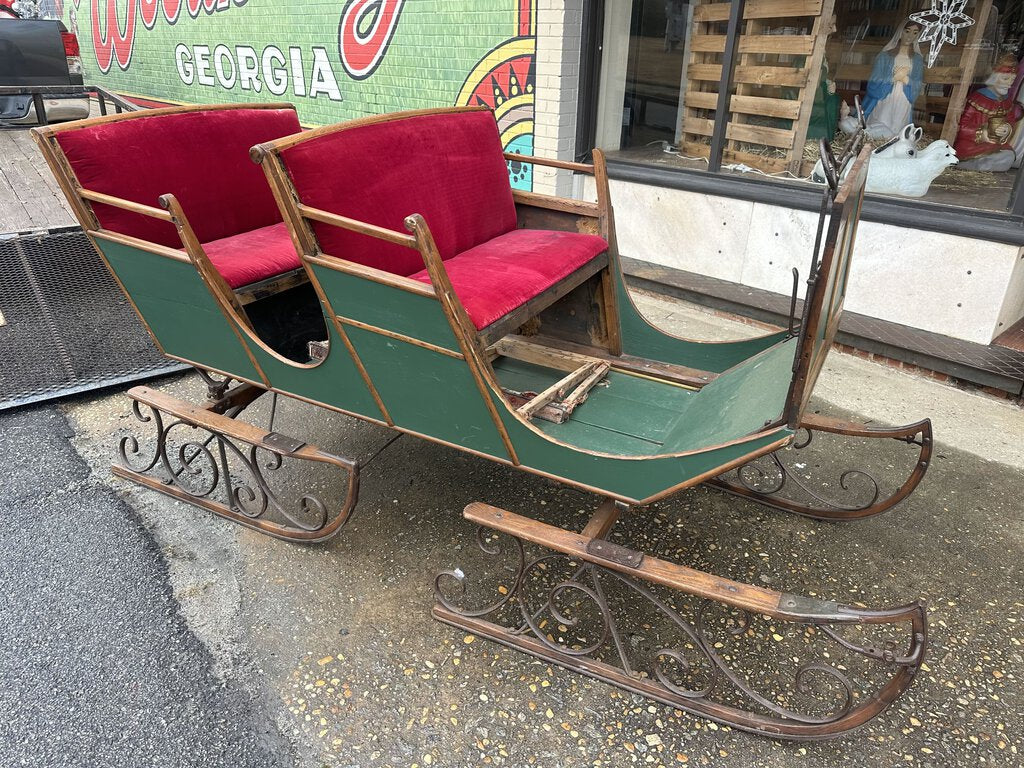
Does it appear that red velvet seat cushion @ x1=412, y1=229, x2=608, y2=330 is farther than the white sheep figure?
No

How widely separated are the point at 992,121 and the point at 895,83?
0.59 m

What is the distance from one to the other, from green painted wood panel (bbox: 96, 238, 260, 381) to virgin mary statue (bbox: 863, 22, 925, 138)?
13.5 feet

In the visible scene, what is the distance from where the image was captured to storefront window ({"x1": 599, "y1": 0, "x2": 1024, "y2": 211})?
4.12 meters

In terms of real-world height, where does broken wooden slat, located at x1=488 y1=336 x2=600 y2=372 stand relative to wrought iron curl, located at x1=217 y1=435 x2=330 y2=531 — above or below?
above

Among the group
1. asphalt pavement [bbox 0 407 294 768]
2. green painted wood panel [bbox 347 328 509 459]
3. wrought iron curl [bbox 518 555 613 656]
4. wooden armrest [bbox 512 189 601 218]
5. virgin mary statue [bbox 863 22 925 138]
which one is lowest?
asphalt pavement [bbox 0 407 294 768]

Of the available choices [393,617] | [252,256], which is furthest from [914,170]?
[393,617]

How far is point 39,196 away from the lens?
17.5ft

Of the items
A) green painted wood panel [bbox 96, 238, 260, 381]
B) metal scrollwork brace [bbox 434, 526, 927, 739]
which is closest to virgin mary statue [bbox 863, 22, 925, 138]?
metal scrollwork brace [bbox 434, 526, 927, 739]

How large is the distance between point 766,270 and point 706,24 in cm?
175

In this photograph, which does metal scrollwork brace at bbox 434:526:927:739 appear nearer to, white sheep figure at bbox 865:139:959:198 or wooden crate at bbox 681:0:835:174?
white sheep figure at bbox 865:139:959:198

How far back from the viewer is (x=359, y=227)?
212 centimetres

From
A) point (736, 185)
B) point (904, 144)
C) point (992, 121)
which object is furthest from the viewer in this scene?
point (736, 185)

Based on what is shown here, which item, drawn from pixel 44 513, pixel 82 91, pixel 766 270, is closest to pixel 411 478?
pixel 44 513

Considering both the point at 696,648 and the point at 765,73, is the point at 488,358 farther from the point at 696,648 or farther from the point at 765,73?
the point at 765,73
